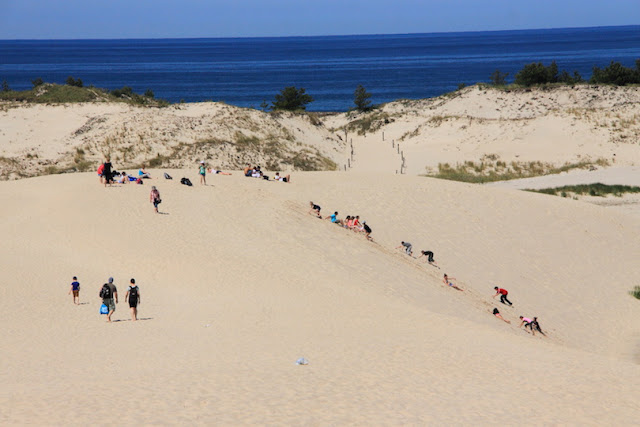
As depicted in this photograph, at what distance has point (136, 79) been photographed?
561 feet

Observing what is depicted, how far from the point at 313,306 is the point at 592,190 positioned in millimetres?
27982

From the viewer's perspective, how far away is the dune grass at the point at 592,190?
41.5 meters

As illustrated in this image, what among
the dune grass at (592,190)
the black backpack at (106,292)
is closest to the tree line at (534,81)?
the dune grass at (592,190)

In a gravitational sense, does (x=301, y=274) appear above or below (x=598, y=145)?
below

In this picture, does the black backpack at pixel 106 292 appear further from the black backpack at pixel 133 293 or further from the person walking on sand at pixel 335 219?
the person walking on sand at pixel 335 219

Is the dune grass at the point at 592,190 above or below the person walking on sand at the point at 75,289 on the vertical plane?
above

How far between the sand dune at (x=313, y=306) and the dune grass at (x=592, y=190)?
19.6 feet

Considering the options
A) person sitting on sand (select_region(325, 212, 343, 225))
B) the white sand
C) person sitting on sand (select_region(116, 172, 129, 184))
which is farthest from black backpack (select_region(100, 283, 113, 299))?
person sitting on sand (select_region(116, 172, 129, 184))

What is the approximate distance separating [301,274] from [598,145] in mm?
40331

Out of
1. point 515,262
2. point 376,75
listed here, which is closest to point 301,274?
point 515,262

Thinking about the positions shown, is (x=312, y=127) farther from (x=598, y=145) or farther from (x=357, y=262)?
(x=357, y=262)

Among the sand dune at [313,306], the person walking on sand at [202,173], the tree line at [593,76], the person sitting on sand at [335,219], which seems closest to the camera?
the sand dune at [313,306]

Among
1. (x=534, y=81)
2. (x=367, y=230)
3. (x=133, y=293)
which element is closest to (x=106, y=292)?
(x=133, y=293)

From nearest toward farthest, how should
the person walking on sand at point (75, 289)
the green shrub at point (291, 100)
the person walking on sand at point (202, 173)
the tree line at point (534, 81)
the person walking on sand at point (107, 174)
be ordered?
1. the person walking on sand at point (75, 289)
2. the person walking on sand at point (107, 174)
3. the person walking on sand at point (202, 173)
4. the green shrub at point (291, 100)
5. the tree line at point (534, 81)
